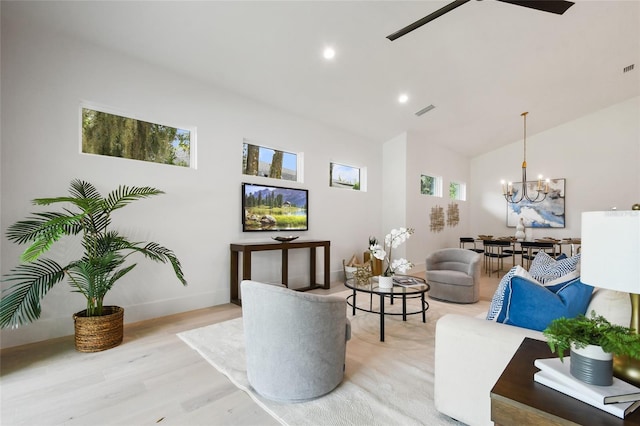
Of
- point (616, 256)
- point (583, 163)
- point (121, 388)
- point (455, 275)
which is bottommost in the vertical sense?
point (121, 388)

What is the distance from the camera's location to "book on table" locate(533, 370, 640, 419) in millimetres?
869

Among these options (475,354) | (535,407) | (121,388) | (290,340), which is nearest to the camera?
(535,407)

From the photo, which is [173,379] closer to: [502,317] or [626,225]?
[502,317]

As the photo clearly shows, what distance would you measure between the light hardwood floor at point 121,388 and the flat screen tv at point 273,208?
195 centimetres

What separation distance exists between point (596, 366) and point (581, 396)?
0.10 m

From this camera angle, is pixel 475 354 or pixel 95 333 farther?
pixel 95 333

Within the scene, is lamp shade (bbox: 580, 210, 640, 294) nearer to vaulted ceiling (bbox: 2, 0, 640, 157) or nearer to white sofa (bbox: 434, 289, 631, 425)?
white sofa (bbox: 434, 289, 631, 425)

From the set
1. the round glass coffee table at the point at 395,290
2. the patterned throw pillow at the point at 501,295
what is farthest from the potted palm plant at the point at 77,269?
the patterned throw pillow at the point at 501,295

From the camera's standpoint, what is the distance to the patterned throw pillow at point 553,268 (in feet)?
7.24

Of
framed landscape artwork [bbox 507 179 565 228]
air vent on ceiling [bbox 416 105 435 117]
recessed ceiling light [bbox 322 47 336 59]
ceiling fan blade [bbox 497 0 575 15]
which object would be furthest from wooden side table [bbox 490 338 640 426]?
framed landscape artwork [bbox 507 179 565 228]

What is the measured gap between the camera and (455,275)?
4.27m

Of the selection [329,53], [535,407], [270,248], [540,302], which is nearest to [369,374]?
[540,302]

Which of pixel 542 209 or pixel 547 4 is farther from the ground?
pixel 547 4

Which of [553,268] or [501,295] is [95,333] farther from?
[553,268]
